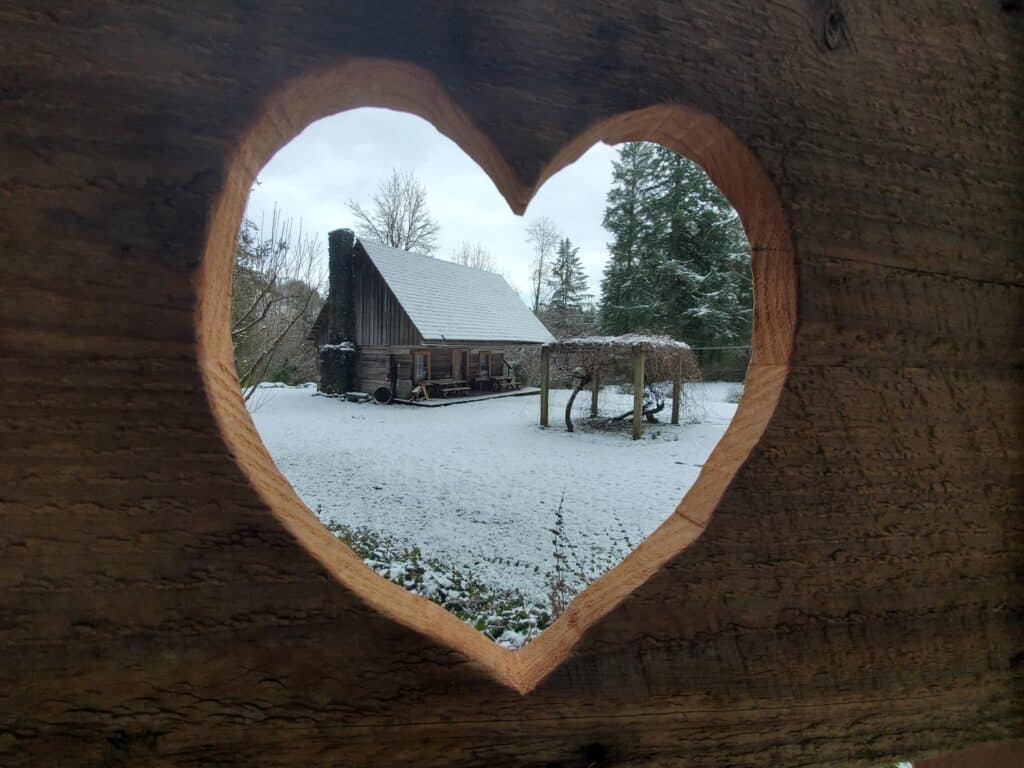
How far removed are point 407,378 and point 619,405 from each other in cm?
713

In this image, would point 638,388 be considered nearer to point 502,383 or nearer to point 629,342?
point 629,342

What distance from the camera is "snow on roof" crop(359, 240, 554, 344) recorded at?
48.7 feet

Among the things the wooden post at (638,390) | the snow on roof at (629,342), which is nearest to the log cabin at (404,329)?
the snow on roof at (629,342)

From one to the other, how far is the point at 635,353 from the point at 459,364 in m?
7.83

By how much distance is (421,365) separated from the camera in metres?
14.8

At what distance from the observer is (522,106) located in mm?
380

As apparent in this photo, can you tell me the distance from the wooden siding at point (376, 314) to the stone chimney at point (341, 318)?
0.30 meters

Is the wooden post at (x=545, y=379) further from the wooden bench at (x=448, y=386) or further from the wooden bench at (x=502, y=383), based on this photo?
the wooden bench at (x=502, y=383)

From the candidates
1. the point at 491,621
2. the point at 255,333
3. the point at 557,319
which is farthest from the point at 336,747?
the point at 557,319

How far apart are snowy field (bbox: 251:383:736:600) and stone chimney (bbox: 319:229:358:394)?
345 centimetres

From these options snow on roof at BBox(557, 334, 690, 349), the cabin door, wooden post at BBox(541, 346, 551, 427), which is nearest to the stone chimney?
the cabin door

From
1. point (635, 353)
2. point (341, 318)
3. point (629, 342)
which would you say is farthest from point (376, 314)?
point (635, 353)

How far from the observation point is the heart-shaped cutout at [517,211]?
36 cm

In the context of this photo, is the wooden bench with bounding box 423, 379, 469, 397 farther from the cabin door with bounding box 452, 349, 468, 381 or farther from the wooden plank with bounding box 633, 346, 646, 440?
the wooden plank with bounding box 633, 346, 646, 440
